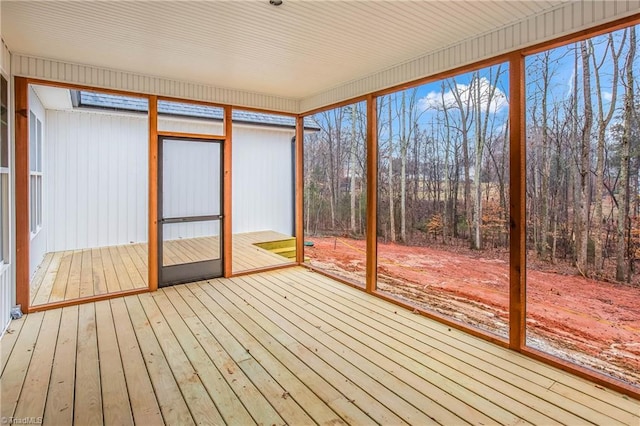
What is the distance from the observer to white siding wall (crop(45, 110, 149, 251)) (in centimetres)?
680

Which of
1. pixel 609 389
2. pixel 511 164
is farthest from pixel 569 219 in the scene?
pixel 609 389

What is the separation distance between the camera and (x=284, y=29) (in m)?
3.00

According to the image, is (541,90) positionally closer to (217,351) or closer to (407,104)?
(407,104)

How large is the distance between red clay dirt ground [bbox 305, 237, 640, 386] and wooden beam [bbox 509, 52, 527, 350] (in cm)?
40

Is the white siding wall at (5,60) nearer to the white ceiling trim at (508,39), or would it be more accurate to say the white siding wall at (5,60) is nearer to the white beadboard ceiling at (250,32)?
the white beadboard ceiling at (250,32)

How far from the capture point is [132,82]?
4.25 m

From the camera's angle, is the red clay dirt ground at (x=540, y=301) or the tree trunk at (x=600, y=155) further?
the tree trunk at (x=600, y=155)

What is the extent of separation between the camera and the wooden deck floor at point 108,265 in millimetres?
4566

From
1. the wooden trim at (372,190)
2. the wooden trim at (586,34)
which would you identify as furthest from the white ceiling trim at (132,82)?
the wooden trim at (586,34)

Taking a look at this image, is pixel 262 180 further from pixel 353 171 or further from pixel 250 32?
pixel 250 32

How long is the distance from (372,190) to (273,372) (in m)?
2.64

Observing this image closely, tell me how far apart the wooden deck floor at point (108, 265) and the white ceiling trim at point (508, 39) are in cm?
330

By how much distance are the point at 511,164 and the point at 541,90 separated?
6.52 ft

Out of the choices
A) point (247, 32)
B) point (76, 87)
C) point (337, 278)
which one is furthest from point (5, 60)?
point (337, 278)
